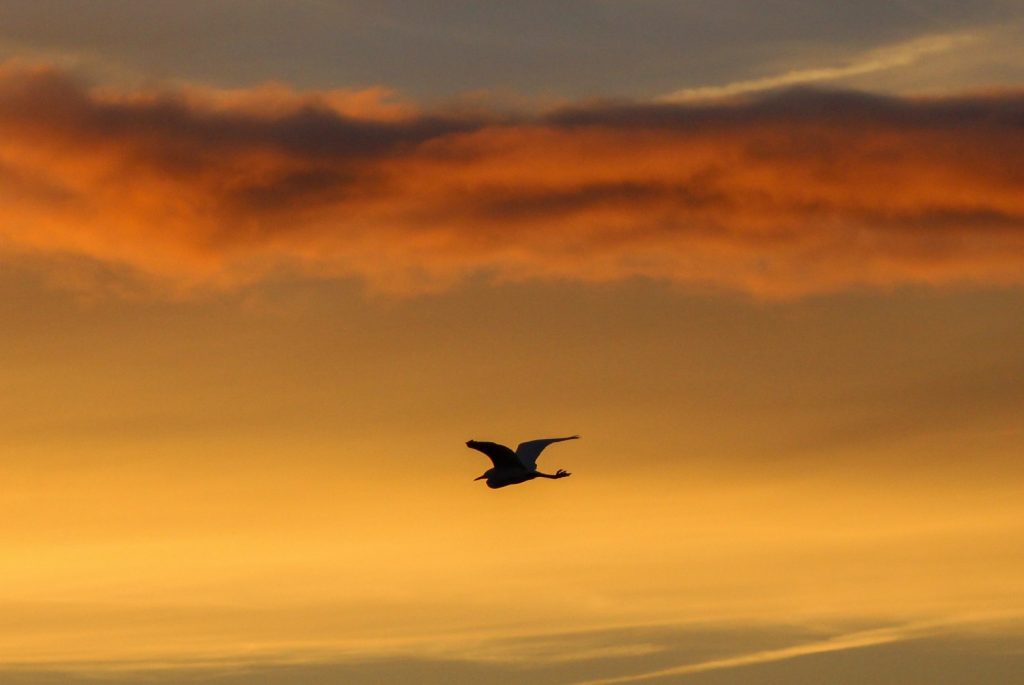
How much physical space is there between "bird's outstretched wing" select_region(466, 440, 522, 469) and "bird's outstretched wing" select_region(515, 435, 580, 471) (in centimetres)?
146

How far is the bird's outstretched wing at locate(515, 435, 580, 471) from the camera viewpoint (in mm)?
175750

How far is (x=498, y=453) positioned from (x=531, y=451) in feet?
30.7

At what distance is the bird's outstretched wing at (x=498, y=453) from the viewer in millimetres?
163250

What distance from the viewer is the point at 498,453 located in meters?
170

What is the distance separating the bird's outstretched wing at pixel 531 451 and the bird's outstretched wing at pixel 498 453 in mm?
1460

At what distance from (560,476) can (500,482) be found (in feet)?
16.3

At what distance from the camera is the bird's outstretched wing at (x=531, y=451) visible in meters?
176

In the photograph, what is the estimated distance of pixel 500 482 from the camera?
174 m

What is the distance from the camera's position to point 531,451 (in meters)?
179

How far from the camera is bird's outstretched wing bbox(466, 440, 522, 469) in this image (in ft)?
536
